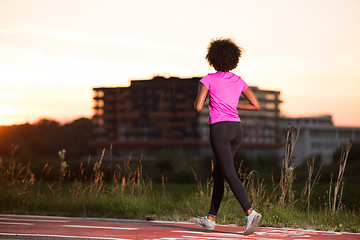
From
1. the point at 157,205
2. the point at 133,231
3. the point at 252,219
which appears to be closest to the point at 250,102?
the point at 252,219

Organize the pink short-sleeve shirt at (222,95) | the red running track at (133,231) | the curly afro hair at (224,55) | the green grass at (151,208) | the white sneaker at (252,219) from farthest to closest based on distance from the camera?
1. the green grass at (151,208)
2. the red running track at (133,231)
3. the curly afro hair at (224,55)
4. the pink short-sleeve shirt at (222,95)
5. the white sneaker at (252,219)

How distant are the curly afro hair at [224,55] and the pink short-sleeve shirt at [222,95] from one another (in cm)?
12

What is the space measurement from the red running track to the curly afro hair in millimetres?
1867

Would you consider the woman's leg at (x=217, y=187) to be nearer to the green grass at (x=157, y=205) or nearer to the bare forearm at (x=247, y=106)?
the bare forearm at (x=247, y=106)

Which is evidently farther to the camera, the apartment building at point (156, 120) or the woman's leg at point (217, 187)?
the apartment building at point (156, 120)

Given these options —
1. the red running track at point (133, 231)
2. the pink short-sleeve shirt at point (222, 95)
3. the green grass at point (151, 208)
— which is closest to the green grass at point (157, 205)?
the green grass at point (151, 208)

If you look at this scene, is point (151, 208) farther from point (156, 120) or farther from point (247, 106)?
point (156, 120)

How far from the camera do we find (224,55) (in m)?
6.55

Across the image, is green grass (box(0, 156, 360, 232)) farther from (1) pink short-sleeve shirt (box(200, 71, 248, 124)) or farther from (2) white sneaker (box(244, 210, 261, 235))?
(1) pink short-sleeve shirt (box(200, 71, 248, 124))

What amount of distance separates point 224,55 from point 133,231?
242 cm

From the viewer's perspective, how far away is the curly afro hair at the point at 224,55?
6.56 meters

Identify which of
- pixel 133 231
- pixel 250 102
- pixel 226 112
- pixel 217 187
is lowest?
pixel 133 231

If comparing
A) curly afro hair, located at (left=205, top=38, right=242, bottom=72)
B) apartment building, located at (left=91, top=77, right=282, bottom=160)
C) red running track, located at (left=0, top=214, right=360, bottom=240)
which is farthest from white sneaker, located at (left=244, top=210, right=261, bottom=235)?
apartment building, located at (left=91, top=77, right=282, bottom=160)

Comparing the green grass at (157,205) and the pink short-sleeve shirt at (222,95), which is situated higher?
the pink short-sleeve shirt at (222,95)
